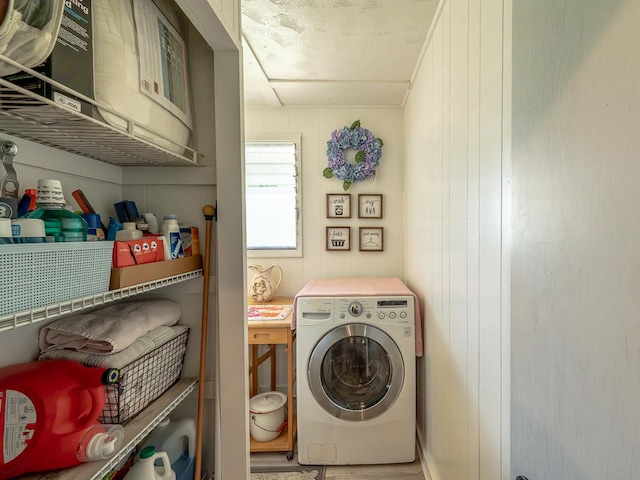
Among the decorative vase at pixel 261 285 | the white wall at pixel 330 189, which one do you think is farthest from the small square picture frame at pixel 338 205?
the decorative vase at pixel 261 285

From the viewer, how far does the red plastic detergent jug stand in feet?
2.13

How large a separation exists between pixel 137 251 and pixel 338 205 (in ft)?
6.35

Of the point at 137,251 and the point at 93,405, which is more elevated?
the point at 137,251

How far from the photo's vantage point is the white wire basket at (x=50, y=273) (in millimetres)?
527

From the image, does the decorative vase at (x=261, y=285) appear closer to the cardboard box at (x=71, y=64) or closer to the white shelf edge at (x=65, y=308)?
the white shelf edge at (x=65, y=308)

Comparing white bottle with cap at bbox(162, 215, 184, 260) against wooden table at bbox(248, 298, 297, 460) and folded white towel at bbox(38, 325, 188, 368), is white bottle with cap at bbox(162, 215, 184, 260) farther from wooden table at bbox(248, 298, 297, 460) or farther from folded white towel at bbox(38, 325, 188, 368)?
wooden table at bbox(248, 298, 297, 460)

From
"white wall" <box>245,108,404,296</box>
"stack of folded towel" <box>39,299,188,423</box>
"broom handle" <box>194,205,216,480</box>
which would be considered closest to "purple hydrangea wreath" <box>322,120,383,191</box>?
"white wall" <box>245,108,404,296</box>

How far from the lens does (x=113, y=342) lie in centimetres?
85

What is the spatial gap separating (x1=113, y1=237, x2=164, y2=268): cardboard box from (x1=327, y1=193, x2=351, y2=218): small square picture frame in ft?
5.88

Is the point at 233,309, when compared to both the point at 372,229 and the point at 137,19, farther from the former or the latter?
the point at 372,229

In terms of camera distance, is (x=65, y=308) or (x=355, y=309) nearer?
(x=65, y=308)

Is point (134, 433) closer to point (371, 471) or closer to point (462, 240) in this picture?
point (462, 240)

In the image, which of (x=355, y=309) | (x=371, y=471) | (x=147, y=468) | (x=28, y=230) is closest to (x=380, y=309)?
(x=355, y=309)

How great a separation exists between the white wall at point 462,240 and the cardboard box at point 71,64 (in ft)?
3.55
